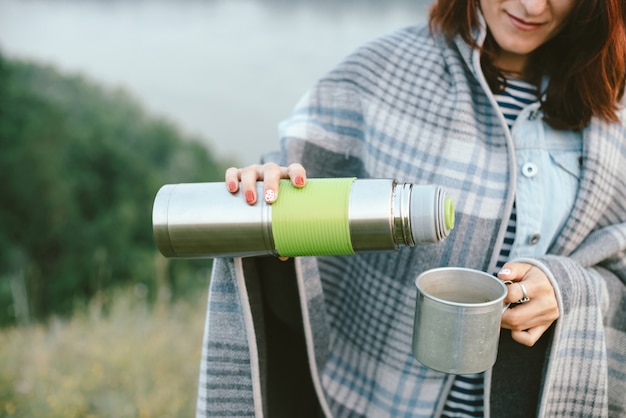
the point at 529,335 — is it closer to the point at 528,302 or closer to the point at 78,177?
the point at 528,302

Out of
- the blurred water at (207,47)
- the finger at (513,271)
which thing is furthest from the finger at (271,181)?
the blurred water at (207,47)

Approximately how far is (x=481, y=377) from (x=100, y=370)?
72.2 inches

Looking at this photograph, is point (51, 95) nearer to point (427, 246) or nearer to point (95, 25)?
point (95, 25)

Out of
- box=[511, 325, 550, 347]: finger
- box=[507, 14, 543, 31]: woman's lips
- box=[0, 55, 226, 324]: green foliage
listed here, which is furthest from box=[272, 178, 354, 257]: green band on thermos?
box=[0, 55, 226, 324]: green foliage

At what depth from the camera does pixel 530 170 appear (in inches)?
53.4

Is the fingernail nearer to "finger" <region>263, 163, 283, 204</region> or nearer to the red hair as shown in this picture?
"finger" <region>263, 163, 283, 204</region>

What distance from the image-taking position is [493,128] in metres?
1.37

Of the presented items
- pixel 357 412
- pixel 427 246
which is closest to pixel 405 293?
pixel 427 246

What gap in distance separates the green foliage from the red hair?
7.77 metres

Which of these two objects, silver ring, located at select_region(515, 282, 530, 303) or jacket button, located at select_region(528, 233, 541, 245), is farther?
jacket button, located at select_region(528, 233, 541, 245)

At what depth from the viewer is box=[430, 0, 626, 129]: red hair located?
1383 millimetres

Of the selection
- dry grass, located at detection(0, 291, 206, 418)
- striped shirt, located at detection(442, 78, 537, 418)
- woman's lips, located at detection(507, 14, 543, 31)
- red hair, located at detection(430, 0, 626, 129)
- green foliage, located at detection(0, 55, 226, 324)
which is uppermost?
woman's lips, located at detection(507, 14, 543, 31)

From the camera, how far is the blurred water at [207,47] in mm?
7078

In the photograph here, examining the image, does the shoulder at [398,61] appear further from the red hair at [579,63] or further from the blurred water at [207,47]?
the blurred water at [207,47]
